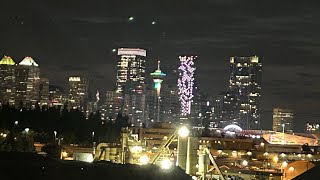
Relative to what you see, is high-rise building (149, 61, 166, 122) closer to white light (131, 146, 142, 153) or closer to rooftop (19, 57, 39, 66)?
rooftop (19, 57, 39, 66)

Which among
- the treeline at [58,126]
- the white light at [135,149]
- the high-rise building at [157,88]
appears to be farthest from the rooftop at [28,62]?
the white light at [135,149]

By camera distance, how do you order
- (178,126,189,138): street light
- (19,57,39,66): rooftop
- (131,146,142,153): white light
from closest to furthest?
1. (178,126,189,138): street light
2. (131,146,142,153): white light
3. (19,57,39,66): rooftop

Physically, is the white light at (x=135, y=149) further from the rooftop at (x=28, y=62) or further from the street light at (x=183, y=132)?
the rooftop at (x=28, y=62)

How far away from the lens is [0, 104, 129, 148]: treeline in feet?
169

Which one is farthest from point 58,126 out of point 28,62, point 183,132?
point 28,62

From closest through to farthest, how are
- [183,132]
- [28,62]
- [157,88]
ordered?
[183,132]
[28,62]
[157,88]

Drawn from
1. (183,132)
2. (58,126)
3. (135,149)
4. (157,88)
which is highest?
(157,88)

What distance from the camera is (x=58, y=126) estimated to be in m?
56.2

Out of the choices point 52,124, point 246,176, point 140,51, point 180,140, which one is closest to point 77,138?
point 52,124

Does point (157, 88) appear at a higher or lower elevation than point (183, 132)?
higher

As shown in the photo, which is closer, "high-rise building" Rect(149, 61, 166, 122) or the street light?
the street light

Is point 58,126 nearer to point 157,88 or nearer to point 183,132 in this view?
point 183,132

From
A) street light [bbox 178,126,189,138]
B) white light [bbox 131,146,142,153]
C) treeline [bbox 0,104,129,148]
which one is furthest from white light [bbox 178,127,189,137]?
treeline [bbox 0,104,129,148]

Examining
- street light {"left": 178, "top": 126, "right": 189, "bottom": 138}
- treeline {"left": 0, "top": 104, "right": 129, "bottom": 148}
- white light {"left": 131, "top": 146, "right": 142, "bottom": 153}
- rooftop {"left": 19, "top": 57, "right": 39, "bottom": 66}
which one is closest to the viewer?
street light {"left": 178, "top": 126, "right": 189, "bottom": 138}
